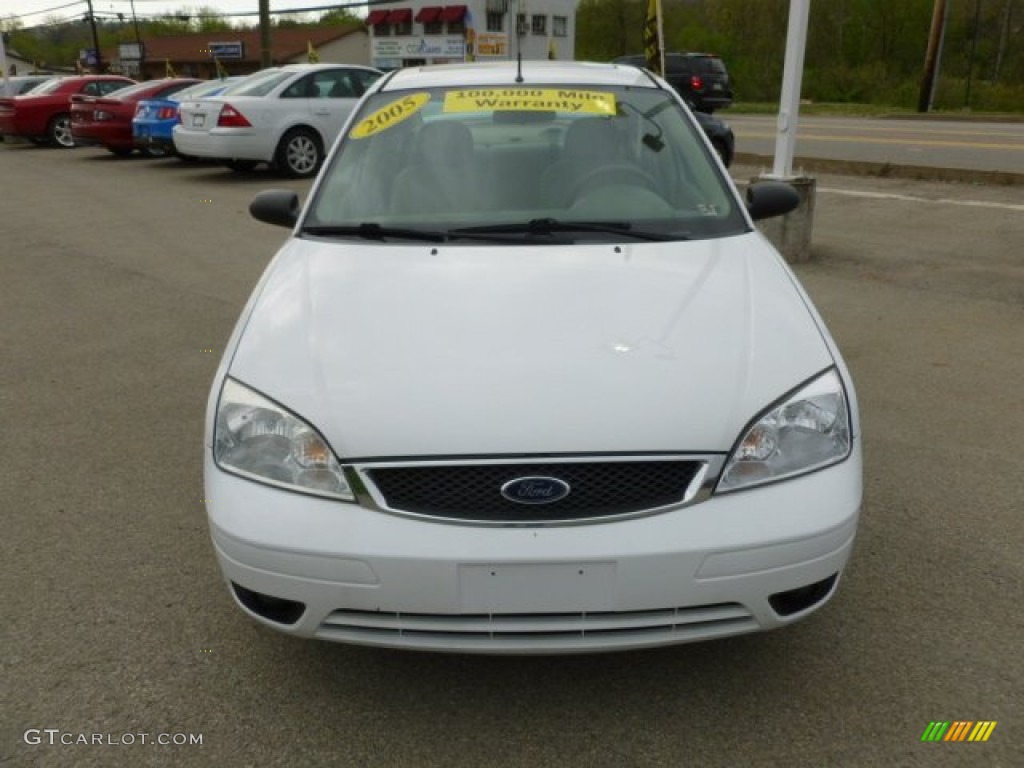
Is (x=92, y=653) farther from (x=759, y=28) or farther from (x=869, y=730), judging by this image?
(x=759, y=28)

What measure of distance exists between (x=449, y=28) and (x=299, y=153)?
52.7 m

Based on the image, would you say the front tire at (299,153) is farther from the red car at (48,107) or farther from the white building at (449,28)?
the white building at (449,28)

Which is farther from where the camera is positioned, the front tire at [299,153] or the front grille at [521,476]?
the front tire at [299,153]

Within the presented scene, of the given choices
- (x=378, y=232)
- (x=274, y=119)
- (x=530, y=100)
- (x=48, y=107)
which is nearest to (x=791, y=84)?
(x=530, y=100)

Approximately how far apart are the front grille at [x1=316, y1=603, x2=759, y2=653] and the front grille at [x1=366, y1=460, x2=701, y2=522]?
0.77ft

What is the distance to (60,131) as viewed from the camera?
20.3 m

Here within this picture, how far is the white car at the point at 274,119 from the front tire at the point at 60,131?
8.06 meters

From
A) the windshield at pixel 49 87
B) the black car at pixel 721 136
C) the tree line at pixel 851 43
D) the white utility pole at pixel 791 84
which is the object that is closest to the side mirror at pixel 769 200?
the white utility pole at pixel 791 84

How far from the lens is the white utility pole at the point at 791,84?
743 cm

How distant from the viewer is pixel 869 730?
2340 mm

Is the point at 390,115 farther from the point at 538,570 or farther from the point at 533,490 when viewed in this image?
the point at 538,570

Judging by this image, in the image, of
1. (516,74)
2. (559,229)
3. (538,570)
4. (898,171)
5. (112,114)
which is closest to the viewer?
(538,570)

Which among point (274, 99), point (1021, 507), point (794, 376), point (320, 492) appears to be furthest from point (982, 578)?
point (274, 99)

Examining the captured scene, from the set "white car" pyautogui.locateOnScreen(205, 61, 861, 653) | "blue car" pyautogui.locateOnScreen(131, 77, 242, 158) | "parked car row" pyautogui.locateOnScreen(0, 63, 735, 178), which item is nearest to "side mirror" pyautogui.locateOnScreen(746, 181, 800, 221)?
"white car" pyautogui.locateOnScreen(205, 61, 861, 653)
